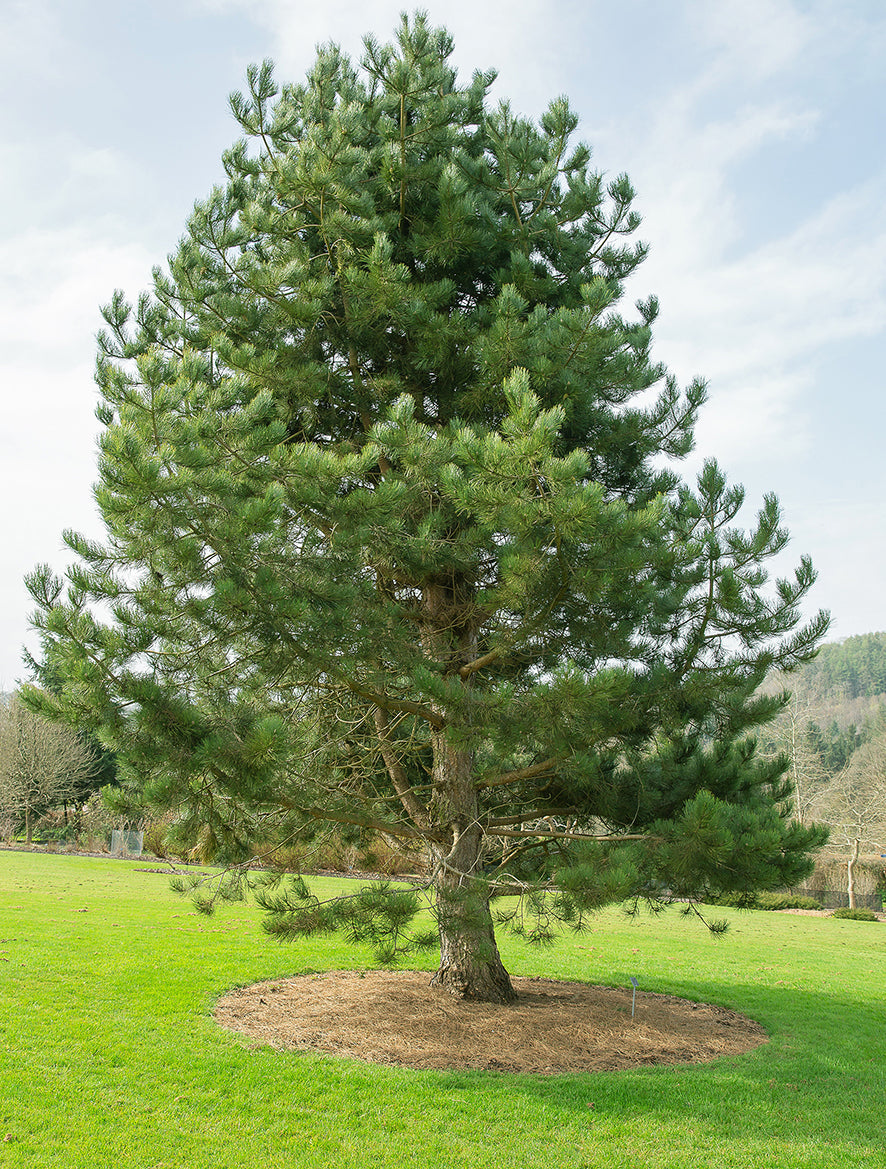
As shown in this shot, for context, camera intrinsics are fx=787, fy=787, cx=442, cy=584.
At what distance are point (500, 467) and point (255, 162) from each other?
4419mm

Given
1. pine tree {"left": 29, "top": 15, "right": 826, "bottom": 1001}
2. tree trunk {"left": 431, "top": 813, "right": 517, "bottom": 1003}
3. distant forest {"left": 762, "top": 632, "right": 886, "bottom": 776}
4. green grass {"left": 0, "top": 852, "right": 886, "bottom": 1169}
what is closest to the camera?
green grass {"left": 0, "top": 852, "right": 886, "bottom": 1169}

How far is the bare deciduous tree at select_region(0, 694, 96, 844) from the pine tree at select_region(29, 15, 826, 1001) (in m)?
22.3

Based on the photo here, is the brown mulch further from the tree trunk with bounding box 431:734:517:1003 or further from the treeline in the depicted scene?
the treeline

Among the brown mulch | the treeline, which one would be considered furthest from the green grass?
the treeline

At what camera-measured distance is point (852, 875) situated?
92.6ft

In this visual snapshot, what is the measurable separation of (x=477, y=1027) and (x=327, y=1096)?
2019 millimetres

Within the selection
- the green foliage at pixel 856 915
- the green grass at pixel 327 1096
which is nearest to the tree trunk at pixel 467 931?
the green grass at pixel 327 1096

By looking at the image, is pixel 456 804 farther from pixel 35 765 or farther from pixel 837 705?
pixel 837 705

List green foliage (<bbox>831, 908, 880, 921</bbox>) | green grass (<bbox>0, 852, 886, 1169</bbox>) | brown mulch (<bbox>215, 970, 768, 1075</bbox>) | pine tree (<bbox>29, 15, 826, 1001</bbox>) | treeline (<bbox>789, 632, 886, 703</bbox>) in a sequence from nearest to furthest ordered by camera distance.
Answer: green grass (<bbox>0, 852, 886, 1169</bbox>), pine tree (<bbox>29, 15, 826, 1001</bbox>), brown mulch (<bbox>215, 970, 768, 1075</bbox>), green foliage (<bbox>831, 908, 880, 921</bbox>), treeline (<bbox>789, 632, 886, 703</bbox>)

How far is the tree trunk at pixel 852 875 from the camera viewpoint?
2716cm

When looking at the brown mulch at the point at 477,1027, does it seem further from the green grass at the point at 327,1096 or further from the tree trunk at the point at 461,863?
the green grass at the point at 327,1096

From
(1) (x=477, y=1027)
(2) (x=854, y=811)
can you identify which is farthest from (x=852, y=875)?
(1) (x=477, y=1027)

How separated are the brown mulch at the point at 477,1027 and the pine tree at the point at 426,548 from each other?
0.59 meters

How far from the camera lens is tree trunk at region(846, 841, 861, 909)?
89.1 ft
